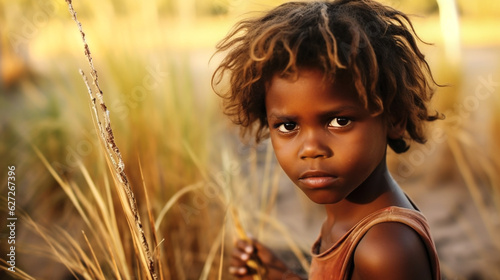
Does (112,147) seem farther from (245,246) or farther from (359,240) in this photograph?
(245,246)

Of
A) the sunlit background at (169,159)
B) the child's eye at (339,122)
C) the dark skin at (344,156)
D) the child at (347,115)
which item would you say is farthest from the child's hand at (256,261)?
the child's eye at (339,122)

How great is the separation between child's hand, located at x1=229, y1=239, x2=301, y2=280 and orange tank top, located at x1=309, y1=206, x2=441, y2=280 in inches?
18.0

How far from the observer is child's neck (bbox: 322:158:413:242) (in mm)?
1650

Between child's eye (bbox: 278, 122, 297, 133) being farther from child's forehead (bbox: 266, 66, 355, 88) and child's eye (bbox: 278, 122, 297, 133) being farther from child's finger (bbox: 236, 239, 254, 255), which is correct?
child's finger (bbox: 236, 239, 254, 255)

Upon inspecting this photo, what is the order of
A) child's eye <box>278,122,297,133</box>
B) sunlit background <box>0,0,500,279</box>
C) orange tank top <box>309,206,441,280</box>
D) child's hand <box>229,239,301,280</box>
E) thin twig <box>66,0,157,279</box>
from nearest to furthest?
thin twig <box>66,0,157,279</box>, orange tank top <box>309,206,441,280</box>, child's eye <box>278,122,297,133</box>, child's hand <box>229,239,301,280</box>, sunlit background <box>0,0,500,279</box>

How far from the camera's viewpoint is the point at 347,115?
1.55 metres

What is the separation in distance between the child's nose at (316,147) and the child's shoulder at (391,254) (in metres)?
0.22

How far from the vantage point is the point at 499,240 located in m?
3.14

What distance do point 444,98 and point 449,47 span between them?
34 centimetres

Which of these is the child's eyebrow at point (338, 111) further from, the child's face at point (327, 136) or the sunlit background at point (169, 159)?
the sunlit background at point (169, 159)

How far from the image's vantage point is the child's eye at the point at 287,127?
64.0 inches

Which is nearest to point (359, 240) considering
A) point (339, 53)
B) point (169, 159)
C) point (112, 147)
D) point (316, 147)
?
point (316, 147)

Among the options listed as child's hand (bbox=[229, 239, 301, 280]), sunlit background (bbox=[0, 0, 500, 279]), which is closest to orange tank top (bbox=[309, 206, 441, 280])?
child's hand (bbox=[229, 239, 301, 280])

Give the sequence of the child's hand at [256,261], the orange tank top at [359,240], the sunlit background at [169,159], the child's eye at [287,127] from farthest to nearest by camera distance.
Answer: the sunlit background at [169,159] < the child's hand at [256,261] < the child's eye at [287,127] < the orange tank top at [359,240]
